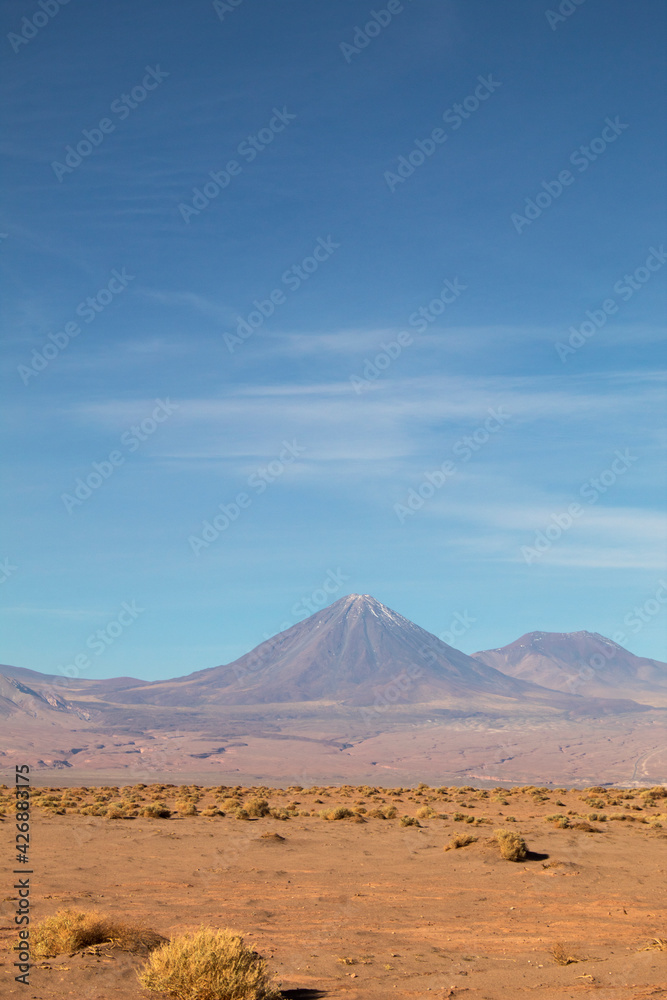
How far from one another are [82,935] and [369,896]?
8844mm

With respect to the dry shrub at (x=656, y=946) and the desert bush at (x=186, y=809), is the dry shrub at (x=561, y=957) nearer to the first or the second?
the dry shrub at (x=656, y=946)

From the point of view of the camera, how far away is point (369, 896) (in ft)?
61.6

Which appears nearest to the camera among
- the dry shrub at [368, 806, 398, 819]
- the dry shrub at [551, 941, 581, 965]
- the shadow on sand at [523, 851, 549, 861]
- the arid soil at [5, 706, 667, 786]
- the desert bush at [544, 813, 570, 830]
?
the dry shrub at [551, 941, 581, 965]

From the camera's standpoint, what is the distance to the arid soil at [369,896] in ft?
39.0

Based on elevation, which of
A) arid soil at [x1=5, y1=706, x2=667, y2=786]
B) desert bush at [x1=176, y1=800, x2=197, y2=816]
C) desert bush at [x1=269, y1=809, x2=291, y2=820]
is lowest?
arid soil at [x1=5, y1=706, x2=667, y2=786]

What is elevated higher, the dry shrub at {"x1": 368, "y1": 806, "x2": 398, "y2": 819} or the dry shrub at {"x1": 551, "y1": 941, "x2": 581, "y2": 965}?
the dry shrub at {"x1": 551, "y1": 941, "x2": 581, "y2": 965}

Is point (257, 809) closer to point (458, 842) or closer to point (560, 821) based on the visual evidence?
point (458, 842)

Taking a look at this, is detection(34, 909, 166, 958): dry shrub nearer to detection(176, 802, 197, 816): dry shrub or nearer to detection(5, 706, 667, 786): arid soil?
detection(176, 802, 197, 816): dry shrub

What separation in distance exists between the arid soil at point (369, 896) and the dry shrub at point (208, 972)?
0.42 metres

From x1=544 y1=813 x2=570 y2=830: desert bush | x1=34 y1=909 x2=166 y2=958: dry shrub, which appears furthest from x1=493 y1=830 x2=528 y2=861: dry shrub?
x1=34 y1=909 x2=166 y2=958: dry shrub

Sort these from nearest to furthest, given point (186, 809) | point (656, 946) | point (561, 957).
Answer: point (561, 957) → point (656, 946) → point (186, 809)

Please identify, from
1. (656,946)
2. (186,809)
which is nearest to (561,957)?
(656,946)

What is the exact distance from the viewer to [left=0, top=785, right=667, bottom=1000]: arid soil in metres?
11.9

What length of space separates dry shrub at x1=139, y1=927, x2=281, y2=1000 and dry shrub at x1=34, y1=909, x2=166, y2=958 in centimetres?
160
